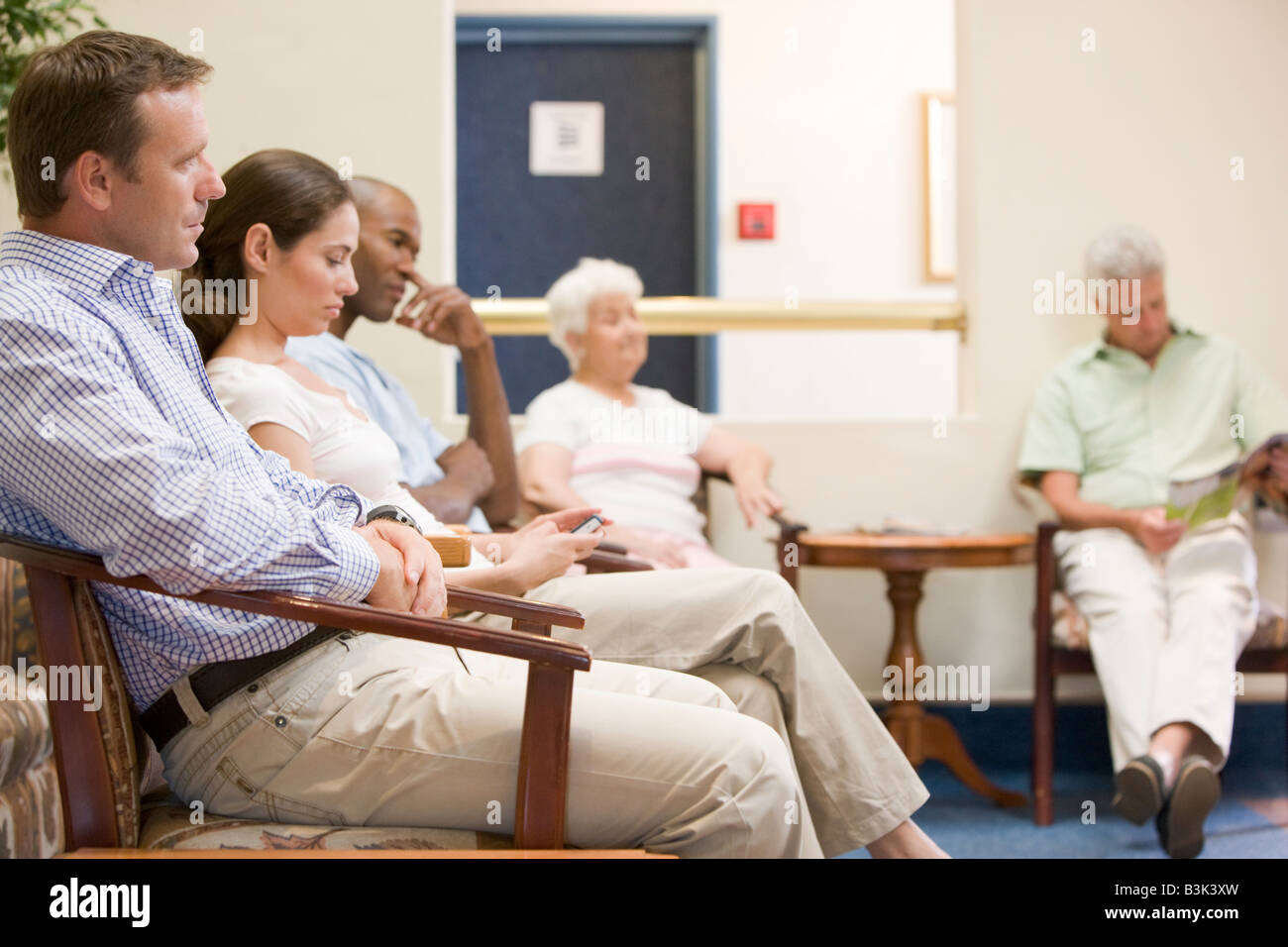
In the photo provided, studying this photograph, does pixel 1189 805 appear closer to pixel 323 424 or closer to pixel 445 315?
pixel 445 315

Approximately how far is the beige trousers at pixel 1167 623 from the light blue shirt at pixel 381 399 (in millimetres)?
1459

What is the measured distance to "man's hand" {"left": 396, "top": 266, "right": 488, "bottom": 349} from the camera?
2.48 meters

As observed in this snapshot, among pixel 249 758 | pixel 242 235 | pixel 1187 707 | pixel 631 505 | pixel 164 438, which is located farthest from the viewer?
pixel 631 505

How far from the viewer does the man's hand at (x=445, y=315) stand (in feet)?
8.15

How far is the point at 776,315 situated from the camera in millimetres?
3492

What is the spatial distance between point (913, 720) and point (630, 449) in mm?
913

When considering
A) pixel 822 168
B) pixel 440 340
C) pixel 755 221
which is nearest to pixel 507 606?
pixel 440 340

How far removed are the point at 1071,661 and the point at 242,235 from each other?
221cm

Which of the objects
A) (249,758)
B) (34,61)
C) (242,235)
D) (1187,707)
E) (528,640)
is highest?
(34,61)

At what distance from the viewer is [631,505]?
2.96 m

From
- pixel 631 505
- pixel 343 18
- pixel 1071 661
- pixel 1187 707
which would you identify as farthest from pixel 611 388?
pixel 1187 707

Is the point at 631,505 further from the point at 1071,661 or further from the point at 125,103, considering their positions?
the point at 125,103

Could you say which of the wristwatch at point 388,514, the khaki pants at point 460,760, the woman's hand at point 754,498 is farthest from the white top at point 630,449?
the khaki pants at point 460,760

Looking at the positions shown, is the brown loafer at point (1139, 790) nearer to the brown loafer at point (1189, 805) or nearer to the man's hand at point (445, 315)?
the brown loafer at point (1189, 805)
